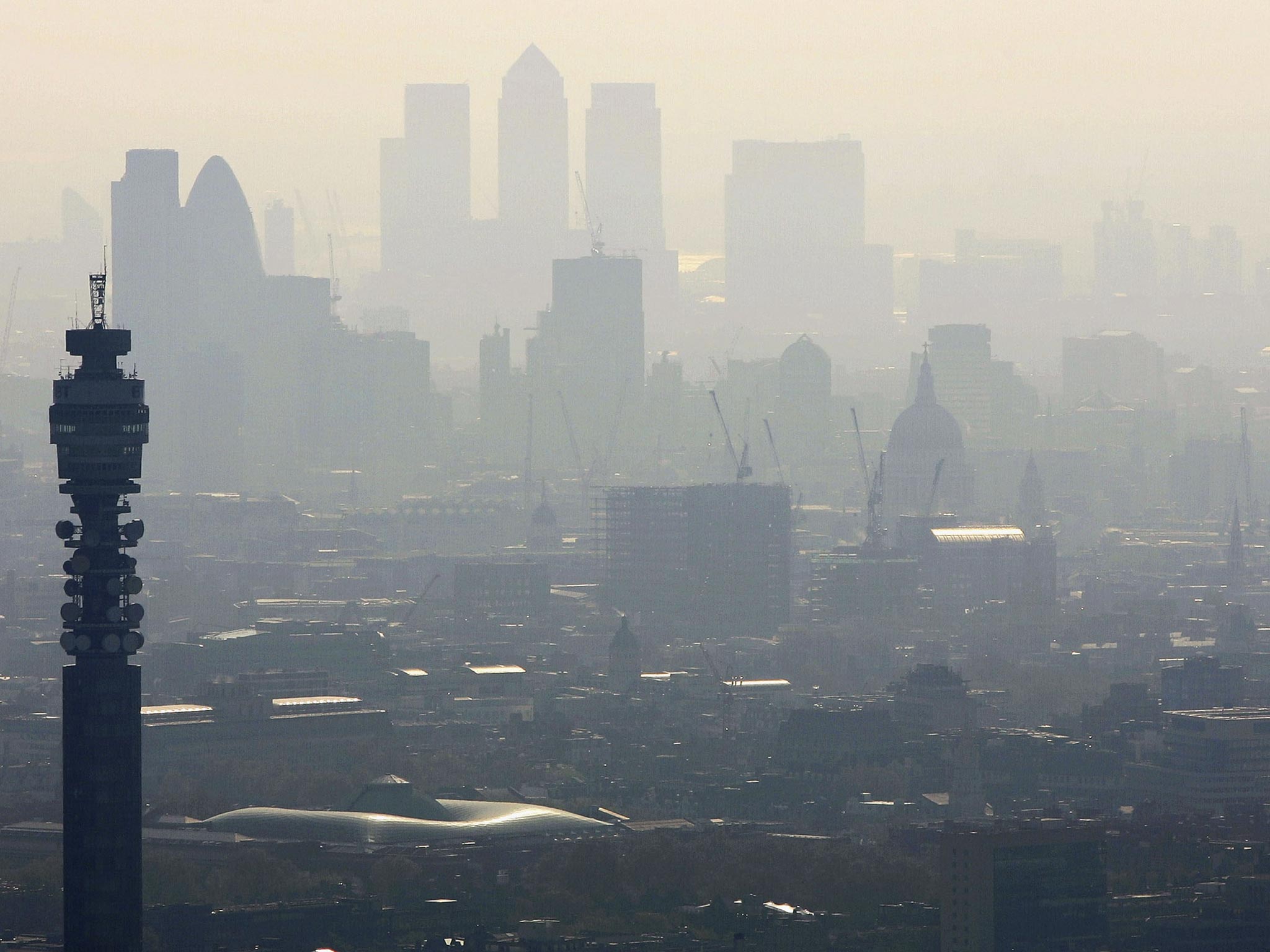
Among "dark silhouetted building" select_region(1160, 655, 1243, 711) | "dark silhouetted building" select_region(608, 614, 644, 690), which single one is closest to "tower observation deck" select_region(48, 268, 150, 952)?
"dark silhouetted building" select_region(1160, 655, 1243, 711)

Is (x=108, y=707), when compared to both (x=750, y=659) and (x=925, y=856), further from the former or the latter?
(x=750, y=659)

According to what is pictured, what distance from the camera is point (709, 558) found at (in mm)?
165875

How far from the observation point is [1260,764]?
105 metres

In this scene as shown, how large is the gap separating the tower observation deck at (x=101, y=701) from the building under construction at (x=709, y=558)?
95.5m

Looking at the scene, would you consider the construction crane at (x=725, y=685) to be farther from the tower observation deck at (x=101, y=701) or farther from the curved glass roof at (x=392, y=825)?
the tower observation deck at (x=101, y=701)

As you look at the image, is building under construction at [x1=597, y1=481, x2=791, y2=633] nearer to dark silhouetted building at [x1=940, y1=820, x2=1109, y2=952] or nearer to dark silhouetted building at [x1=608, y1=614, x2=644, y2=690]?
dark silhouetted building at [x1=608, y1=614, x2=644, y2=690]

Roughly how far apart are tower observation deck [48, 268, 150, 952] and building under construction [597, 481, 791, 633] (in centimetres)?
9546

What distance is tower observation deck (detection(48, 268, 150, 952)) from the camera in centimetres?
6400

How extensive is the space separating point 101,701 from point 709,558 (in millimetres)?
102293

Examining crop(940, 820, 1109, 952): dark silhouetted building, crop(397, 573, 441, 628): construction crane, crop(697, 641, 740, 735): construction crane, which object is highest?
crop(397, 573, 441, 628): construction crane

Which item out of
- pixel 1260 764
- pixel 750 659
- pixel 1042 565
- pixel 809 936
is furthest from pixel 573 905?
pixel 1042 565

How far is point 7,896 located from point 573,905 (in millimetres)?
10691

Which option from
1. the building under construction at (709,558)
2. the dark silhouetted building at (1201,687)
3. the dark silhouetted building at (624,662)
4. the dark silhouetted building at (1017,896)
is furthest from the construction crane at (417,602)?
the dark silhouetted building at (1017,896)

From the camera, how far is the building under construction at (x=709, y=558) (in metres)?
163
